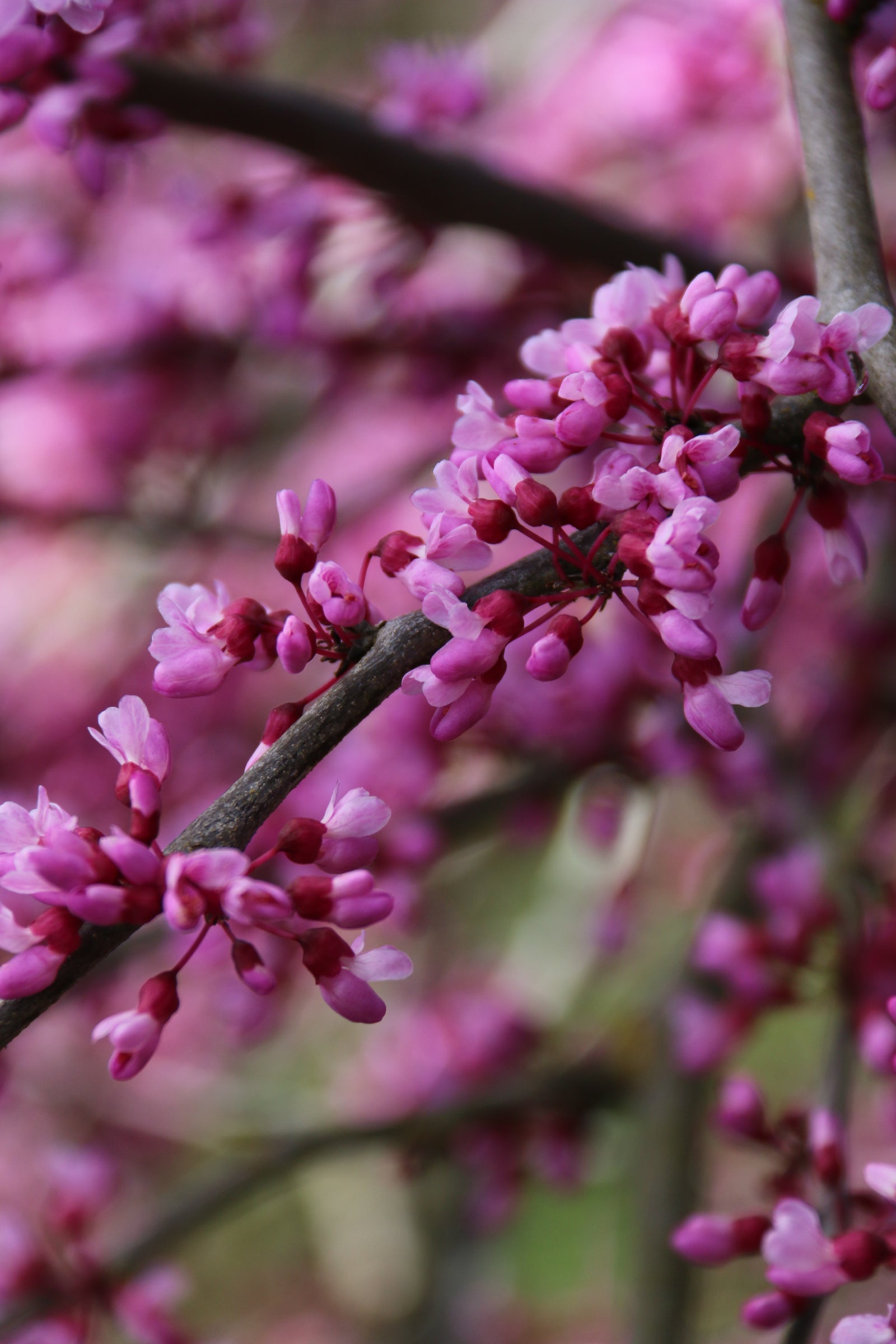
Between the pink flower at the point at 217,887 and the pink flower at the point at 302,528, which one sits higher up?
the pink flower at the point at 302,528

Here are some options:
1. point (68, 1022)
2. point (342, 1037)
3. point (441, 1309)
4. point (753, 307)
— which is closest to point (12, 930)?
point (753, 307)

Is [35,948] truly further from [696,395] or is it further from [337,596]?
[696,395]

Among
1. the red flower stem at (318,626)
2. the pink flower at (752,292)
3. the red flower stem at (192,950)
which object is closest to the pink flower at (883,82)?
the pink flower at (752,292)

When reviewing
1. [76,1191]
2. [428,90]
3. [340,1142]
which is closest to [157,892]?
[76,1191]

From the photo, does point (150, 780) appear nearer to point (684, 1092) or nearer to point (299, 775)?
point (299, 775)

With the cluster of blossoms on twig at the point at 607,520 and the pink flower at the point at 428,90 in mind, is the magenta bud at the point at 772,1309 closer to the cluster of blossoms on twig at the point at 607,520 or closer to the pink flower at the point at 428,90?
the cluster of blossoms on twig at the point at 607,520

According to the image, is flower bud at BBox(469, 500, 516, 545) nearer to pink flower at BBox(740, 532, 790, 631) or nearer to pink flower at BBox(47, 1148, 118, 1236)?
pink flower at BBox(740, 532, 790, 631)

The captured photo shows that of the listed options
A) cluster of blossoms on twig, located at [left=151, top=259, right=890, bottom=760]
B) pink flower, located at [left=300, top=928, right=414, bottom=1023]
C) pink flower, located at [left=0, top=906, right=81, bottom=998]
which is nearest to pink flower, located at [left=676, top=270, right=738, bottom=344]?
cluster of blossoms on twig, located at [left=151, top=259, right=890, bottom=760]
